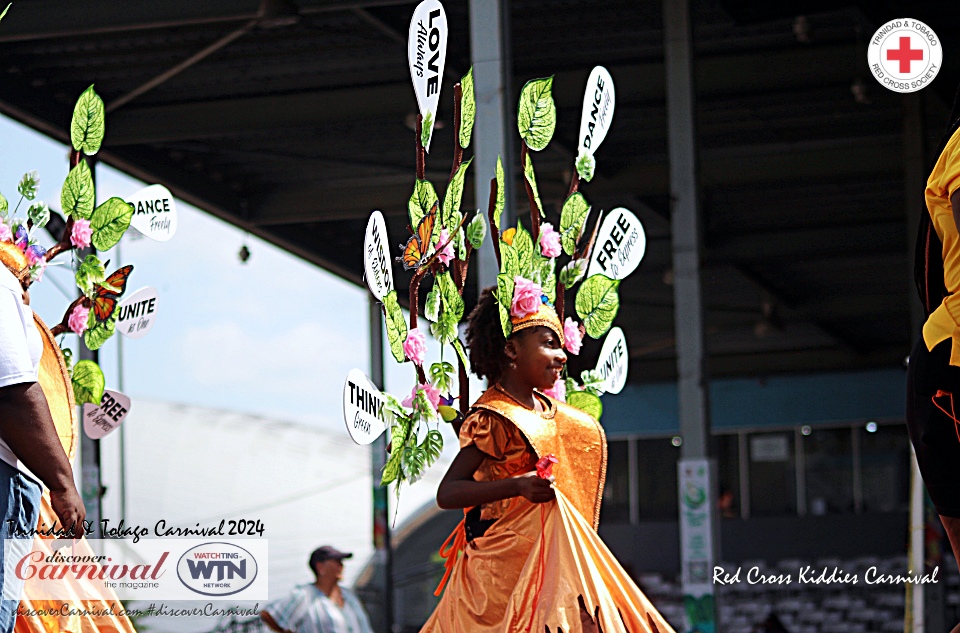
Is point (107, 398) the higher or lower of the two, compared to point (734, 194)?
lower

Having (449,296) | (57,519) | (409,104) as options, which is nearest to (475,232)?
(449,296)

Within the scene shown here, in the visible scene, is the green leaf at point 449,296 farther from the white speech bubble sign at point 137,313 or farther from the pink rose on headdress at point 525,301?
the white speech bubble sign at point 137,313

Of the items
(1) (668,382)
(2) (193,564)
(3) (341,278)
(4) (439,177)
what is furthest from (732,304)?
(2) (193,564)

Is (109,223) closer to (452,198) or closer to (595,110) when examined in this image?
(452,198)

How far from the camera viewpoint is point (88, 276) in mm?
5543

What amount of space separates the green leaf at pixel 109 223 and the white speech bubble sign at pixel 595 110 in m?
1.74

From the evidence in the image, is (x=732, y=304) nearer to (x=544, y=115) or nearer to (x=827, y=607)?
(x=827, y=607)

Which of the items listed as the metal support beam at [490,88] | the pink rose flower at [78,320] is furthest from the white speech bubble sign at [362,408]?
the metal support beam at [490,88]

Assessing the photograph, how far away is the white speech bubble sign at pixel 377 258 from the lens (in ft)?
13.6

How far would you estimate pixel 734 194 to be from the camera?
17875 millimetres

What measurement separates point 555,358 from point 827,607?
17.5 m

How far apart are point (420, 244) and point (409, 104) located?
9.57 m

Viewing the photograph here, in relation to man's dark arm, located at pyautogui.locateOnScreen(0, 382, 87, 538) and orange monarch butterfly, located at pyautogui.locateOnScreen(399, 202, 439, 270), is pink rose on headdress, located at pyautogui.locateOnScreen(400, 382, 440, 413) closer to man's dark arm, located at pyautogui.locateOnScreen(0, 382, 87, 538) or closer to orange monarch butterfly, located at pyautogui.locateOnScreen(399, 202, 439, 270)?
orange monarch butterfly, located at pyautogui.locateOnScreen(399, 202, 439, 270)

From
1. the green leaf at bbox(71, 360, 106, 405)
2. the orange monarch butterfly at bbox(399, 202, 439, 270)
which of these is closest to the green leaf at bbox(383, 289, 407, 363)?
the orange monarch butterfly at bbox(399, 202, 439, 270)
